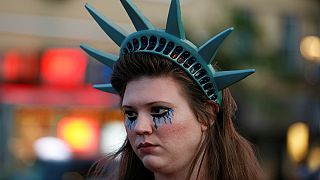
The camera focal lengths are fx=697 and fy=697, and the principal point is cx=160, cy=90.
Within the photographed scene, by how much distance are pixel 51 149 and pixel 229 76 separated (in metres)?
14.1

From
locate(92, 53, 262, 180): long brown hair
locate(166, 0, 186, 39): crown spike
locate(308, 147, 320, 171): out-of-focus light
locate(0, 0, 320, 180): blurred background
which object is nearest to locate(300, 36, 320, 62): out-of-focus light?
locate(0, 0, 320, 180): blurred background

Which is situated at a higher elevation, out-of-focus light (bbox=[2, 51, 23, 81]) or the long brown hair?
out-of-focus light (bbox=[2, 51, 23, 81])

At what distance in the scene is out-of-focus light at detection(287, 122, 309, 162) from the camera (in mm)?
20703

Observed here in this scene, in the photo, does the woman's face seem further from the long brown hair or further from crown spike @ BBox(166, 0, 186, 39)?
crown spike @ BBox(166, 0, 186, 39)

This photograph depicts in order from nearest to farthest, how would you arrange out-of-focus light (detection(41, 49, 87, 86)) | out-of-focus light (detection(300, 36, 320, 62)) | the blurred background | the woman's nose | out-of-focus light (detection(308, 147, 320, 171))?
the woman's nose < the blurred background < out-of-focus light (detection(41, 49, 87, 86)) < out-of-focus light (detection(308, 147, 320, 171)) < out-of-focus light (detection(300, 36, 320, 62))

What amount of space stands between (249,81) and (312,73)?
3297 mm

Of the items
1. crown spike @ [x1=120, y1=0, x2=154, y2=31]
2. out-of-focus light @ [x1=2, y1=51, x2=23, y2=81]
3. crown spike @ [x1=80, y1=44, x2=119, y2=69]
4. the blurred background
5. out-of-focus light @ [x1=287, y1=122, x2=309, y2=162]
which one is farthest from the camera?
out-of-focus light @ [x1=287, y1=122, x2=309, y2=162]

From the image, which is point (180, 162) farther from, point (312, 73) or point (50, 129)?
point (312, 73)

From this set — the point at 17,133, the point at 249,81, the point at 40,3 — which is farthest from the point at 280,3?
the point at 17,133

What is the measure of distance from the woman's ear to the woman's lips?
8.8 inches

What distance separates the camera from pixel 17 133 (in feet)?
63.2

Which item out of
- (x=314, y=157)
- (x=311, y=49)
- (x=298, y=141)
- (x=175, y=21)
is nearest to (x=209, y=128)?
(x=175, y=21)

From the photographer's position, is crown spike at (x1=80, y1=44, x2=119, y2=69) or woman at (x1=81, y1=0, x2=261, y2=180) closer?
woman at (x1=81, y1=0, x2=261, y2=180)

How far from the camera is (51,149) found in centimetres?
1638
